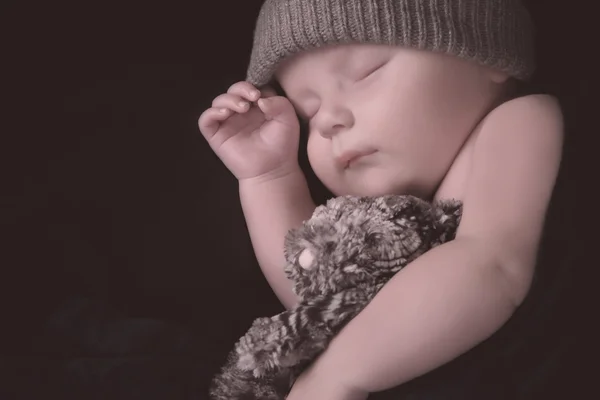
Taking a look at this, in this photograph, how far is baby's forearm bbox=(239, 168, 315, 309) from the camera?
97cm

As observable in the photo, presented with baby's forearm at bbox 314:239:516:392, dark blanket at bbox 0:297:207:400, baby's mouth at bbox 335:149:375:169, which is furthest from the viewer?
baby's mouth at bbox 335:149:375:169

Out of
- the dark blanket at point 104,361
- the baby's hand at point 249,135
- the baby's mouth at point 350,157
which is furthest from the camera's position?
the baby's hand at point 249,135

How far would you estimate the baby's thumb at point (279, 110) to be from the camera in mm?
972

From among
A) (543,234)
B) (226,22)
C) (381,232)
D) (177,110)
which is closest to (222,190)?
(177,110)

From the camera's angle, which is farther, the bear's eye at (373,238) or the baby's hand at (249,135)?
the baby's hand at (249,135)

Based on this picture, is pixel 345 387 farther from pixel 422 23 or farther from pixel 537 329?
pixel 422 23

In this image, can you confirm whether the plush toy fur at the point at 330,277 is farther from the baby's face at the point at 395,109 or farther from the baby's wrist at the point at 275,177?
the baby's wrist at the point at 275,177

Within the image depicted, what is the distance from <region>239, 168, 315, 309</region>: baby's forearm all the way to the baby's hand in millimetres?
18

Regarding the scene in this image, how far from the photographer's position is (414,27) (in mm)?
839

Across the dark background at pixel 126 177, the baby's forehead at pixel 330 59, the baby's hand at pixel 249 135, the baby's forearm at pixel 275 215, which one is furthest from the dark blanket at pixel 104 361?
the baby's forehead at pixel 330 59

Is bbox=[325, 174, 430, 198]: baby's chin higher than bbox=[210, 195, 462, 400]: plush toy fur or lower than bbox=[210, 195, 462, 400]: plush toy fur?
higher

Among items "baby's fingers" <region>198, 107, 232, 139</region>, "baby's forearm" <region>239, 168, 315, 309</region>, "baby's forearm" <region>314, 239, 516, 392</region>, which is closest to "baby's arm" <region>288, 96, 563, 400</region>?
"baby's forearm" <region>314, 239, 516, 392</region>

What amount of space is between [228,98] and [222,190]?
14cm

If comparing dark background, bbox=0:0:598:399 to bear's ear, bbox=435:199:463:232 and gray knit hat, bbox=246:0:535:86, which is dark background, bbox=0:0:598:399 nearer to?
gray knit hat, bbox=246:0:535:86
